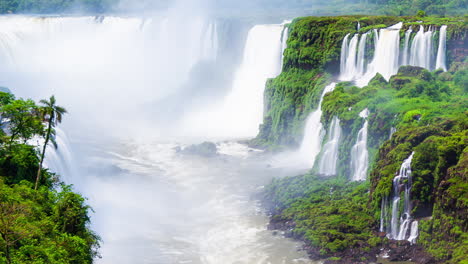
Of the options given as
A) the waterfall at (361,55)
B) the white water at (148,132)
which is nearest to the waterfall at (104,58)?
the white water at (148,132)

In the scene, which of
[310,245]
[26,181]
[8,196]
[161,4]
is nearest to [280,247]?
[310,245]

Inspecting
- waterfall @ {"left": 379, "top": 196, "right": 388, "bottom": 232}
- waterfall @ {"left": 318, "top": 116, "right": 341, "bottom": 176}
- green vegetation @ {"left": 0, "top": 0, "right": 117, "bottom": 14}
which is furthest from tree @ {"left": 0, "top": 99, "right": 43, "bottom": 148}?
green vegetation @ {"left": 0, "top": 0, "right": 117, "bottom": 14}

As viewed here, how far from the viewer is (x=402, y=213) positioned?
3444cm

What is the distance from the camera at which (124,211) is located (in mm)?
43312

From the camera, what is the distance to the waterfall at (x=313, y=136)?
52.0m

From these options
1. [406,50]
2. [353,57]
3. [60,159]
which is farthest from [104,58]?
[60,159]

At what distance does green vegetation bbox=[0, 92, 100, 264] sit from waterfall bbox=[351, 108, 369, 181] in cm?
1967

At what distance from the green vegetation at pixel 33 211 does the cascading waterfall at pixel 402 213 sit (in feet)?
51.7

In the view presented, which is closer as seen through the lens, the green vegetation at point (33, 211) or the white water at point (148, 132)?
the green vegetation at point (33, 211)

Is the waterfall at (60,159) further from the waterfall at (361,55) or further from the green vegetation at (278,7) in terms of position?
the green vegetation at (278,7)

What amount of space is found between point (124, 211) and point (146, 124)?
26869 mm

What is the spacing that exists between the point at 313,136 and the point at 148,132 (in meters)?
20.0

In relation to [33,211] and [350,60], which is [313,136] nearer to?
[350,60]

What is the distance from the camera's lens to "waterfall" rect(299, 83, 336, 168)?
52037mm
